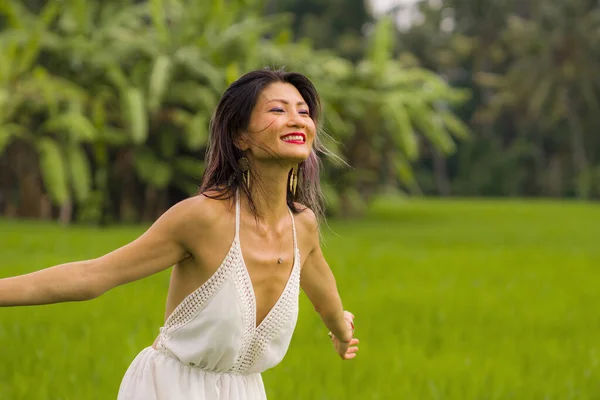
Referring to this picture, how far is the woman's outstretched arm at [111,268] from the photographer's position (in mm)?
2146

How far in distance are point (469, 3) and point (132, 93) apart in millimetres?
39428

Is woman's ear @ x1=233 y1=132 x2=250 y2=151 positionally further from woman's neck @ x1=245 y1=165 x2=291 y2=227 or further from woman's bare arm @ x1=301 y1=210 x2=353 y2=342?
woman's bare arm @ x1=301 y1=210 x2=353 y2=342

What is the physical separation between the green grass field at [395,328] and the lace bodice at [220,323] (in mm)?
1868

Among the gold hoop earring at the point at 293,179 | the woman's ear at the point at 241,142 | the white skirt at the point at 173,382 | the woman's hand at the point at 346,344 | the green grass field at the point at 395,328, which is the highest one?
the woman's ear at the point at 241,142

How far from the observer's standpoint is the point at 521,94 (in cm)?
4406

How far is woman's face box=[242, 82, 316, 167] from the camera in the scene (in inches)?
90.8

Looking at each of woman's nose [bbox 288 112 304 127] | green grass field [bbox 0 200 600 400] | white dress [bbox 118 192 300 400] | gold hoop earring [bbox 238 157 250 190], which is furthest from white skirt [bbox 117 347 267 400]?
green grass field [bbox 0 200 600 400]

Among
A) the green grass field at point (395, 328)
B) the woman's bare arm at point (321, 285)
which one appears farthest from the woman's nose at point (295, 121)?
the green grass field at point (395, 328)

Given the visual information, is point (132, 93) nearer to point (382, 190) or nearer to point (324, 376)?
point (382, 190)

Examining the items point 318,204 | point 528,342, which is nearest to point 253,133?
point 318,204

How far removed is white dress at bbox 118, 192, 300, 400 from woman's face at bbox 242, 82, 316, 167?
0.15 meters

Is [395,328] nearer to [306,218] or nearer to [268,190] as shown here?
A: [306,218]

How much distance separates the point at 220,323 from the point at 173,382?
6.9 inches

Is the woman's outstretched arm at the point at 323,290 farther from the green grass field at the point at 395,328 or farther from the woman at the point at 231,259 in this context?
the green grass field at the point at 395,328
